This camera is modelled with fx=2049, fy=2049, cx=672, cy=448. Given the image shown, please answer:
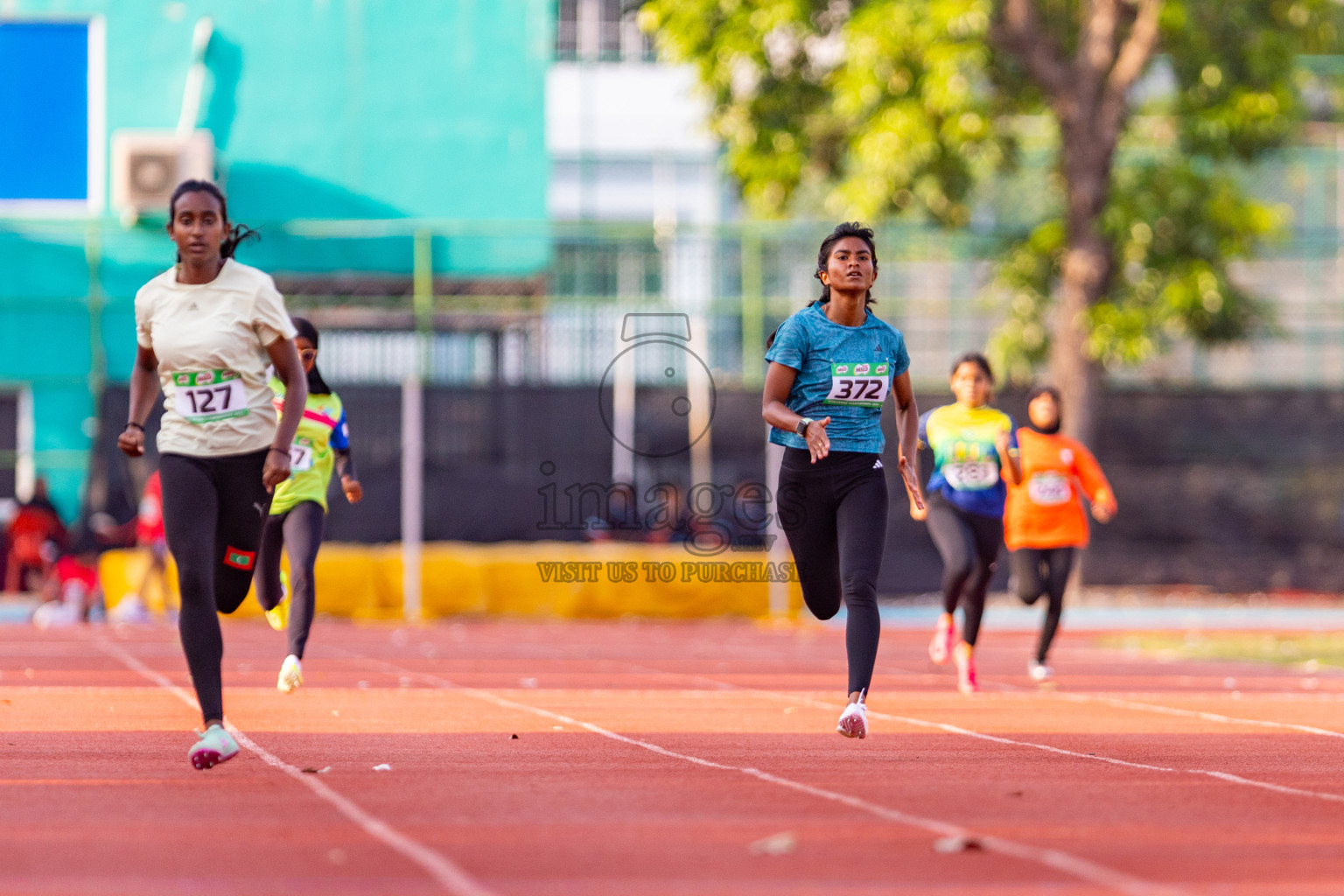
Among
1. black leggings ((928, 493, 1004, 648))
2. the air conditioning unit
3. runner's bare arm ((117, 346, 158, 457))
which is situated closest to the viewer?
runner's bare arm ((117, 346, 158, 457))

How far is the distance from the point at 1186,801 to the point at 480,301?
788 inches

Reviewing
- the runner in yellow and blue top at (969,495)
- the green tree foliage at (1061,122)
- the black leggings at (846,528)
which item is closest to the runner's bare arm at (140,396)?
the black leggings at (846,528)

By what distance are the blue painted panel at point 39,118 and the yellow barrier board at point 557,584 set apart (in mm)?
9604

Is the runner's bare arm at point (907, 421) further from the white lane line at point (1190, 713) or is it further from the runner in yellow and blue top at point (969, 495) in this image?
the runner in yellow and blue top at point (969, 495)

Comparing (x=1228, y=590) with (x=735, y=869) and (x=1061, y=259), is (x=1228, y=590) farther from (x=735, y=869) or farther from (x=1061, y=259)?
(x=735, y=869)

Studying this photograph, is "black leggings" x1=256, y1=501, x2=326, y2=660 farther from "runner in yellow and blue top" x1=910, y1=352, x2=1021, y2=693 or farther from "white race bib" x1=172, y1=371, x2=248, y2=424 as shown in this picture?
"runner in yellow and blue top" x1=910, y1=352, x2=1021, y2=693

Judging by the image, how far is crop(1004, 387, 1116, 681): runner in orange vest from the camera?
503 inches

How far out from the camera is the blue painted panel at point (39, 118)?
93.8 feet

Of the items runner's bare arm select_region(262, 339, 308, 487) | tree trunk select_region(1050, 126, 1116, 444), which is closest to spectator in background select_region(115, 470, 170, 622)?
tree trunk select_region(1050, 126, 1116, 444)

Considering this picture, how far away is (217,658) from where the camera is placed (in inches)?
290

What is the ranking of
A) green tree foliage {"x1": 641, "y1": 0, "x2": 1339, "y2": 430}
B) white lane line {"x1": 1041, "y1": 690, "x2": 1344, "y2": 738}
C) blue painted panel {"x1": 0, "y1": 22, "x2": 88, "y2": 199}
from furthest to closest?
1. blue painted panel {"x1": 0, "y1": 22, "x2": 88, "y2": 199}
2. green tree foliage {"x1": 641, "y1": 0, "x2": 1339, "y2": 430}
3. white lane line {"x1": 1041, "y1": 690, "x2": 1344, "y2": 738}

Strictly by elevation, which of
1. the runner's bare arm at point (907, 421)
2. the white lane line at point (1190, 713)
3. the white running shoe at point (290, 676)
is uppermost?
the runner's bare arm at point (907, 421)

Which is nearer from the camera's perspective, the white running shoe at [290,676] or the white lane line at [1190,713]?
the white lane line at [1190,713]

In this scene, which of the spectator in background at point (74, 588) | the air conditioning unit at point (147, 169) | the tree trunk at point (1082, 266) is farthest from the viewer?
the air conditioning unit at point (147, 169)
